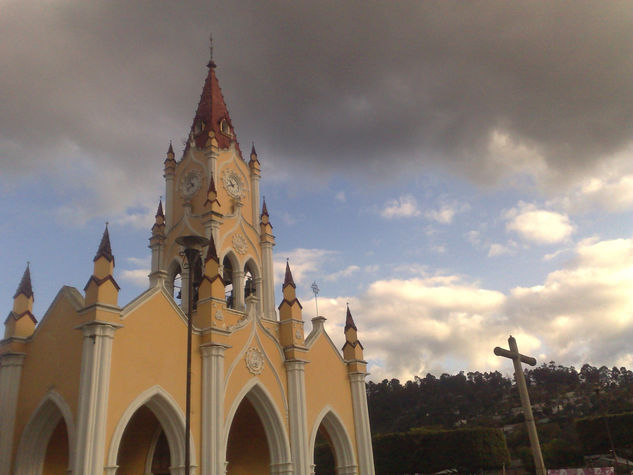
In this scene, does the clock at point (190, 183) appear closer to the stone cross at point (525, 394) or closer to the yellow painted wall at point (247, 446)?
the yellow painted wall at point (247, 446)

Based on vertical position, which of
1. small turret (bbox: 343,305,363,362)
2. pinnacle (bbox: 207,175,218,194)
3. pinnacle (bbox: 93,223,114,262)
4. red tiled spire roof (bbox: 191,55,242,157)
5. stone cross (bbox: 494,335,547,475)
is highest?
red tiled spire roof (bbox: 191,55,242,157)

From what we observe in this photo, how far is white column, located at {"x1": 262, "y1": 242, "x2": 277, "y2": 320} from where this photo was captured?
23.9 m

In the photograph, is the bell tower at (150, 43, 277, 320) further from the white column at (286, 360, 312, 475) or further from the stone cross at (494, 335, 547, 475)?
the stone cross at (494, 335, 547, 475)

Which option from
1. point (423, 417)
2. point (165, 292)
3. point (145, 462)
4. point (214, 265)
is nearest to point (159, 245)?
point (214, 265)

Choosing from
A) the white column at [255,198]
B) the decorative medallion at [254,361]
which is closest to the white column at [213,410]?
the decorative medallion at [254,361]

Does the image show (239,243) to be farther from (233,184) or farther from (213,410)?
(213,410)

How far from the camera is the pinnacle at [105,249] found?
16.4 metres

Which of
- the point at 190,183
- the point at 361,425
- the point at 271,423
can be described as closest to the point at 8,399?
the point at 271,423

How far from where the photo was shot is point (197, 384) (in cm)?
1759

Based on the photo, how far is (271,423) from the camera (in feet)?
66.1

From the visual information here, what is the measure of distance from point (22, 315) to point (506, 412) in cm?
6427

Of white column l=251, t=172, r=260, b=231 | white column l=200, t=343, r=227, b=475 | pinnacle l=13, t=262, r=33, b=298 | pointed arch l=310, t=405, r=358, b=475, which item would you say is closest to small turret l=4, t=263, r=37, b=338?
pinnacle l=13, t=262, r=33, b=298

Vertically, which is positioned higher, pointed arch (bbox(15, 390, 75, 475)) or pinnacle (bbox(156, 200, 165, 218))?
pinnacle (bbox(156, 200, 165, 218))

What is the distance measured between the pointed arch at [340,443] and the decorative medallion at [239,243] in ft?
24.3
